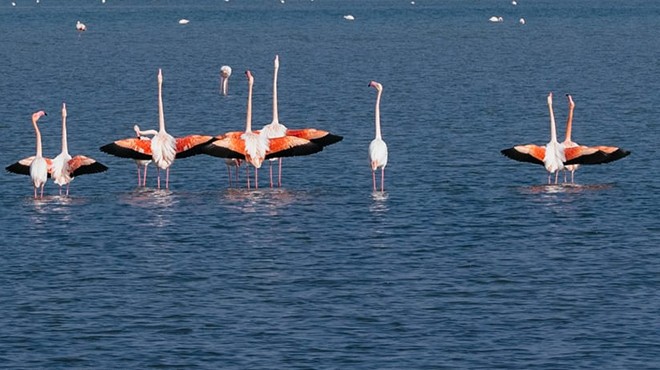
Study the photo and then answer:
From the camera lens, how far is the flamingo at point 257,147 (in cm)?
4062

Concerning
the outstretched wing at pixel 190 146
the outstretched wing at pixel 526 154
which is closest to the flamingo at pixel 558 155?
the outstretched wing at pixel 526 154

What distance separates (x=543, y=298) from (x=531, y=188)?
533 inches

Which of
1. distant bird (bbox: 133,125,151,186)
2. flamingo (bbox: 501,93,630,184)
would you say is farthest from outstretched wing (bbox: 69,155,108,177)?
flamingo (bbox: 501,93,630,184)

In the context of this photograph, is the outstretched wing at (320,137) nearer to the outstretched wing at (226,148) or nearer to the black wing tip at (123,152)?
the outstretched wing at (226,148)

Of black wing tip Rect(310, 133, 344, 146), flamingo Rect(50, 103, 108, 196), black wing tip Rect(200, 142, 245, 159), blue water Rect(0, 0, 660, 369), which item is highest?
black wing tip Rect(310, 133, 344, 146)

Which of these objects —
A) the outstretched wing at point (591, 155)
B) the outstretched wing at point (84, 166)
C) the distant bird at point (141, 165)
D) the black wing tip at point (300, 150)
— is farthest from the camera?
the distant bird at point (141, 165)

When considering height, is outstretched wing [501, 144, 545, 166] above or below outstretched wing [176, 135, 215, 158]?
below

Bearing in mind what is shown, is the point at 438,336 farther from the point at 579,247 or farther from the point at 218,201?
the point at 218,201

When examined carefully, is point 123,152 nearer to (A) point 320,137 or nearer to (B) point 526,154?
(A) point 320,137

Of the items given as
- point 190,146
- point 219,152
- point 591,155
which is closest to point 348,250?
point 219,152

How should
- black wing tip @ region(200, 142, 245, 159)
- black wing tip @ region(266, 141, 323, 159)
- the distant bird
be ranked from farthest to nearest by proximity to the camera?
the distant bird, black wing tip @ region(266, 141, 323, 159), black wing tip @ region(200, 142, 245, 159)

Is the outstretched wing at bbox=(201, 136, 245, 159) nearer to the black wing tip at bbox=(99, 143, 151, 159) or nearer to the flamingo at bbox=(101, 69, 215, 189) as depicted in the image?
the flamingo at bbox=(101, 69, 215, 189)

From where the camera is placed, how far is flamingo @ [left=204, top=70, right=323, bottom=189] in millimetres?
40625

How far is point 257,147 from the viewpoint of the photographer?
41.1 metres
